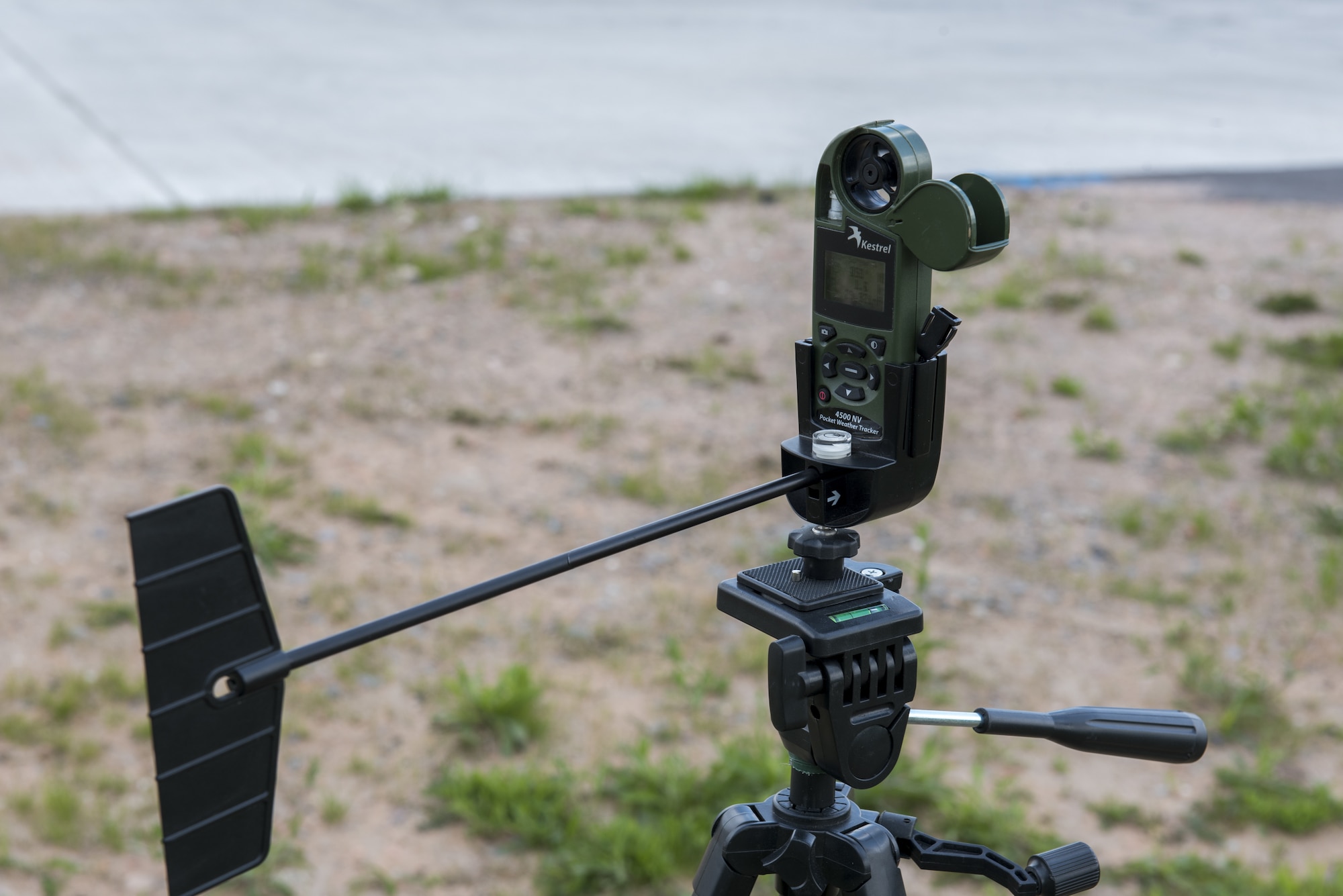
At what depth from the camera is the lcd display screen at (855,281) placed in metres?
1.21

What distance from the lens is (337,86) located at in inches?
335

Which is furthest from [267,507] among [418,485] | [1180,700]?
[1180,700]

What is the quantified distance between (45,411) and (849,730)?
153 inches

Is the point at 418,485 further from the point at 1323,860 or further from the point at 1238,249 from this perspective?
the point at 1238,249

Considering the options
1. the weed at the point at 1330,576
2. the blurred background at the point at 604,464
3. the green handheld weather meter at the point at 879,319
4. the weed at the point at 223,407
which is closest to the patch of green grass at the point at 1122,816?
the blurred background at the point at 604,464

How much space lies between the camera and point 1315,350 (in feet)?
16.3

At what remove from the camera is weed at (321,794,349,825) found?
2.82 metres

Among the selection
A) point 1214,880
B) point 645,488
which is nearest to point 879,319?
point 1214,880

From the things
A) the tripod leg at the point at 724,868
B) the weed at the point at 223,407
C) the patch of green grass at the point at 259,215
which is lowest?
the weed at the point at 223,407

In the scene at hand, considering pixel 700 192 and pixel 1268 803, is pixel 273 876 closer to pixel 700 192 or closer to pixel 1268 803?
pixel 1268 803

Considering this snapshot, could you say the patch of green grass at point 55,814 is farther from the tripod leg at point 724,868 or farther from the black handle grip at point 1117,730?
the black handle grip at point 1117,730

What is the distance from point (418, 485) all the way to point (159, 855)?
1.60 m

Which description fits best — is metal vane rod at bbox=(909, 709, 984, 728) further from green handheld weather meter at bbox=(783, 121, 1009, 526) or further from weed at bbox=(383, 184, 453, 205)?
weed at bbox=(383, 184, 453, 205)

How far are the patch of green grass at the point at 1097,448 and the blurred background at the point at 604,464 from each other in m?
0.01
